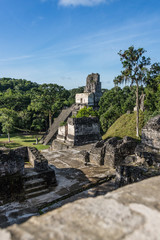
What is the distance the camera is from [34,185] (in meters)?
5.78

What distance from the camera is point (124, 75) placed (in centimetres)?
1634

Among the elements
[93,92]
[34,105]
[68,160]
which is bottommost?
[68,160]

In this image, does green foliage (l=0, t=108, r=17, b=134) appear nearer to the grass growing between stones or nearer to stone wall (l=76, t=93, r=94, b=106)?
the grass growing between stones

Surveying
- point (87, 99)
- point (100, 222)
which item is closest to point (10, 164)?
point (100, 222)

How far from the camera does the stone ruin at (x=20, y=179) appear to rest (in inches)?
208

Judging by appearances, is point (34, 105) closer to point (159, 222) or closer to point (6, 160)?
point (6, 160)

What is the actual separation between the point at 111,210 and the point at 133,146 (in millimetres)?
7094

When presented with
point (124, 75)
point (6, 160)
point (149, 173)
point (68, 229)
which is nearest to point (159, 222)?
point (68, 229)

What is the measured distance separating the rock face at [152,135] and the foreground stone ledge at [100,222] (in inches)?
238

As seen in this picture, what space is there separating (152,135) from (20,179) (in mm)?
5558

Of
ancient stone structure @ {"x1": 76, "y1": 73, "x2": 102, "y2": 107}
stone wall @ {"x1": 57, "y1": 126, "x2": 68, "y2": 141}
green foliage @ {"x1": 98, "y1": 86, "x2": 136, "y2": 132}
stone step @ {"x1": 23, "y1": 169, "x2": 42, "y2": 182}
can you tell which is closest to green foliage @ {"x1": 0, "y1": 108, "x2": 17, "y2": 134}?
stone wall @ {"x1": 57, "y1": 126, "x2": 68, "y2": 141}

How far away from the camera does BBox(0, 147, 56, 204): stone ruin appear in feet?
17.3

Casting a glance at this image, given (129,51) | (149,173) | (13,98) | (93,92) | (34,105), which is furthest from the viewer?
(13,98)

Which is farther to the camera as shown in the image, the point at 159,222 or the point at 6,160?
the point at 6,160
